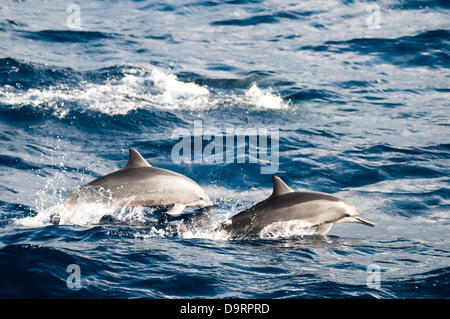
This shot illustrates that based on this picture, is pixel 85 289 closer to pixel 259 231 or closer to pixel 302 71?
pixel 259 231

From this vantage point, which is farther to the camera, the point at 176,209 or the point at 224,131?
the point at 224,131

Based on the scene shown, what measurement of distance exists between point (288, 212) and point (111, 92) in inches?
410

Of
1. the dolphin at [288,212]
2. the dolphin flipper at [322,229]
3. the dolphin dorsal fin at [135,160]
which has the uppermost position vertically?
the dolphin dorsal fin at [135,160]

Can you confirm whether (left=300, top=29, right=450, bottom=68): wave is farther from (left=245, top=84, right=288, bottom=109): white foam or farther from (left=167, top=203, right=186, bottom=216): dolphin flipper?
(left=167, top=203, right=186, bottom=216): dolphin flipper

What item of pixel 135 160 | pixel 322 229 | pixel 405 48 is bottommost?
pixel 322 229

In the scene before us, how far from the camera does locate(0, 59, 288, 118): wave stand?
18141 millimetres

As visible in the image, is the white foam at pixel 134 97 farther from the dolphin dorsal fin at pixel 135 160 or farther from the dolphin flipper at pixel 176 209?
the dolphin flipper at pixel 176 209

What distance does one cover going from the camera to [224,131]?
17.1 meters

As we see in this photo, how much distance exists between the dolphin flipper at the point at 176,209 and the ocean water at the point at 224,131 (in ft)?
0.76

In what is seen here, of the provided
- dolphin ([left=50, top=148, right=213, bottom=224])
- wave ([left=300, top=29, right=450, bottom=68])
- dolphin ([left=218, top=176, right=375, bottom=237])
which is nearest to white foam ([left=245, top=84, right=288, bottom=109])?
Result: wave ([left=300, top=29, right=450, bottom=68])

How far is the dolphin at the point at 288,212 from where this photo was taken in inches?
405

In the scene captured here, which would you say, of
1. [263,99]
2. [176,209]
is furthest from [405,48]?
[176,209]

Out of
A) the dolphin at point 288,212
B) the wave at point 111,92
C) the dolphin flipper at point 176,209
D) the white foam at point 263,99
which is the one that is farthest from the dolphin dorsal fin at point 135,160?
the white foam at point 263,99

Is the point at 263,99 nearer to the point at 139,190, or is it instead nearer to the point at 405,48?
the point at 405,48
